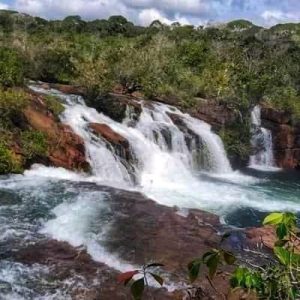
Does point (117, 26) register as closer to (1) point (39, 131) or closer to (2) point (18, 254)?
(1) point (39, 131)

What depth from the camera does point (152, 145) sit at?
1984 centimetres

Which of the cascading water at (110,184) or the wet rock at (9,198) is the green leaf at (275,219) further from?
the wet rock at (9,198)

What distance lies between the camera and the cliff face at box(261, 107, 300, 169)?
81.1 ft

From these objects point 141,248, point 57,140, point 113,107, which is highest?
point 113,107

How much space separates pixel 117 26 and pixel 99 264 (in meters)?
53.7

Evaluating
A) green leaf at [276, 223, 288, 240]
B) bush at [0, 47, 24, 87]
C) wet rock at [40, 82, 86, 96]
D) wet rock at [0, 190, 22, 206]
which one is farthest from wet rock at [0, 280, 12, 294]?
wet rock at [40, 82, 86, 96]

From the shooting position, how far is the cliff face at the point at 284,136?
81.1 ft

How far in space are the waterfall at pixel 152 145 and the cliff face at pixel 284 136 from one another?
3.71m

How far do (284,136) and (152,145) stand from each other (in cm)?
827

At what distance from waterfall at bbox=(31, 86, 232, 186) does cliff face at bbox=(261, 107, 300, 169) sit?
3709 millimetres

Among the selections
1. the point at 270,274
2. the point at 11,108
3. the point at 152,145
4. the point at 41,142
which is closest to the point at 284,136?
the point at 152,145

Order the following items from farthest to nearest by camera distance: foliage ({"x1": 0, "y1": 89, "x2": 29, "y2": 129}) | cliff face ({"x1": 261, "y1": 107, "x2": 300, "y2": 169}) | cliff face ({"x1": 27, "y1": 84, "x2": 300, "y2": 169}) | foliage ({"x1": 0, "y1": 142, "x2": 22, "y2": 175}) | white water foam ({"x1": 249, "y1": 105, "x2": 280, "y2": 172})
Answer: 1. cliff face ({"x1": 261, "y1": 107, "x2": 300, "y2": 169})
2. white water foam ({"x1": 249, "y1": 105, "x2": 280, "y2": 172})
3. cliff face ({"x1": 27, "y1": 84, "x2": 300, "y2": 169})
4. foliage ({"x1": 0, "y1": 89, "x2": 29, "y2": 129})
5. foliage ({"x1": 0, "y1": 142, "x2": 22, "y2": 175})

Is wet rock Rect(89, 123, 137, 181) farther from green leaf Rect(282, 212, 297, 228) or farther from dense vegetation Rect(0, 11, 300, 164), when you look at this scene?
green leaf Rect(282, 212, 297, 228)

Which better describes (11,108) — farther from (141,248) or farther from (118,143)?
(141,248)
